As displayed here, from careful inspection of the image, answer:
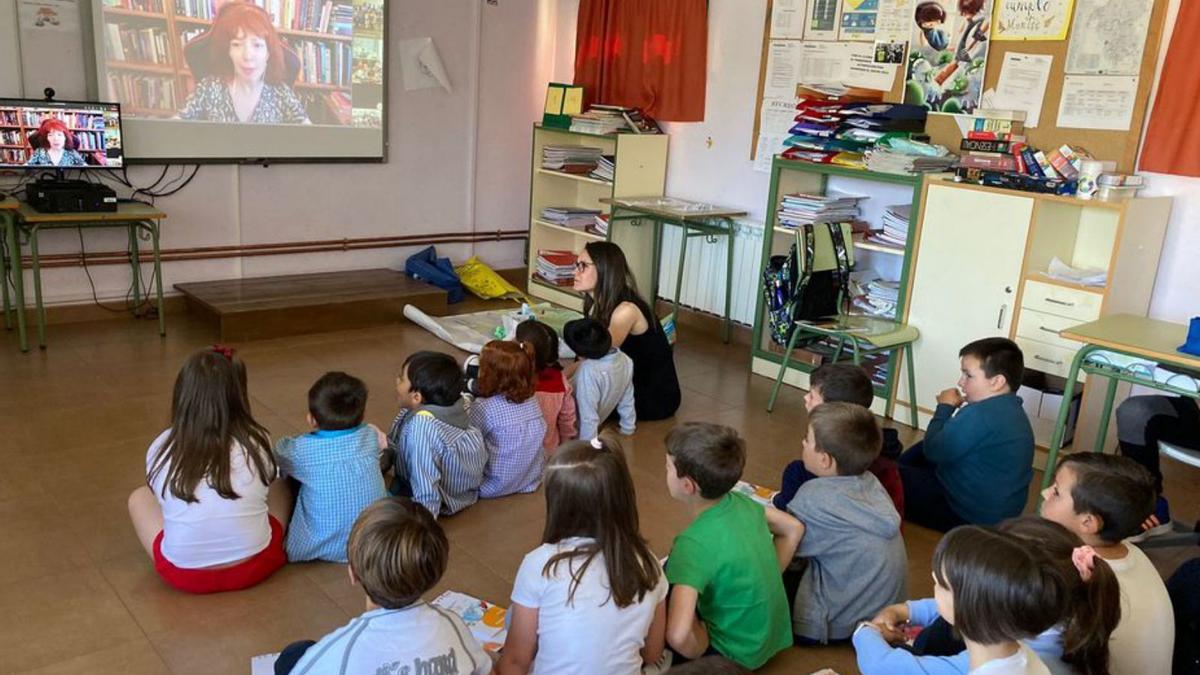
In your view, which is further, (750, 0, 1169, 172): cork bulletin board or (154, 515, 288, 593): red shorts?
(750, 0, 1169, 172): cork bulletin board

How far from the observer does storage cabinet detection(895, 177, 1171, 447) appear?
4.05 meters

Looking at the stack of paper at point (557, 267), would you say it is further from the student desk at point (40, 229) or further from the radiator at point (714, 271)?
the student desk at point (40, 229)

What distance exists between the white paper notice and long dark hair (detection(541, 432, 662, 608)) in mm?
3317

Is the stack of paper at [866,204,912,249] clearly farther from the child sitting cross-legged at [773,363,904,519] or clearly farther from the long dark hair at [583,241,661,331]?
the child sitting cross-legged at [773,363,904,519]

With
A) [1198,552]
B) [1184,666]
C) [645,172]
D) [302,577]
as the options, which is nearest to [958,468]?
[1198,552]

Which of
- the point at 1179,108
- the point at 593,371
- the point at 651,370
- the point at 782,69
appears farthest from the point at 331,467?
the point at 782,69

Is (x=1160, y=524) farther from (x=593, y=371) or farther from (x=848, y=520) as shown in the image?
(x=593, y=371)

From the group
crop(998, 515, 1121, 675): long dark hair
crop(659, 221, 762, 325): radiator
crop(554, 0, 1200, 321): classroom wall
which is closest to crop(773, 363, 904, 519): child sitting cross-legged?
crop(998, 515, 1121, 675): long dark hair

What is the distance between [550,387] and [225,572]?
1.45m

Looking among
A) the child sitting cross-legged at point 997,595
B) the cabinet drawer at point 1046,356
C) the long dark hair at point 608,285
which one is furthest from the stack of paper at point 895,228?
the child sitting cross-legged at point 997,595

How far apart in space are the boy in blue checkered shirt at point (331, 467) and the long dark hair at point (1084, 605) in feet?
5.85

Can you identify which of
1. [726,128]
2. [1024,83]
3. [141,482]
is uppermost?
[1024,83]

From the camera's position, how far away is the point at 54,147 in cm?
480

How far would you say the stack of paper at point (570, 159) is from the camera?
6.48 meters
